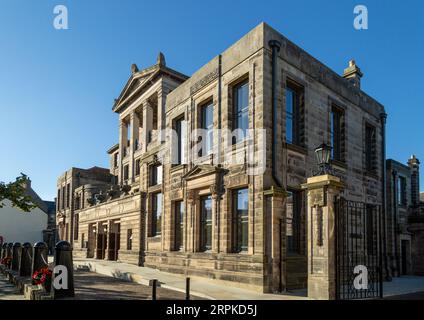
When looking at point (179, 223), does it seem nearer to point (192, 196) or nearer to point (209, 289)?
point (192, 196)

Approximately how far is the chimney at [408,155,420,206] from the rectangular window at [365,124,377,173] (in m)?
7.33

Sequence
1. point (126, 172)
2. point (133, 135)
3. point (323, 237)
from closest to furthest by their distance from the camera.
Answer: point (323, 237) → point (133, 135) → point (126, 172)

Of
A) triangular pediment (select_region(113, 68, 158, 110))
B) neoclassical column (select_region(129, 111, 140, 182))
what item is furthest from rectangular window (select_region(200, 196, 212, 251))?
neoclassical column (select_region(129, 111, 140, 182))

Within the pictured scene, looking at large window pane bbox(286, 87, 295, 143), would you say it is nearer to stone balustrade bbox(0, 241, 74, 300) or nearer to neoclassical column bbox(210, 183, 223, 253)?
neoclassical column bbox(210, 183, 223, 253)

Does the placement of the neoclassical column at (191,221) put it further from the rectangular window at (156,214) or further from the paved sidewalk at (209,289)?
the rectangular window at (156,214)

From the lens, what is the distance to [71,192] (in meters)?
41.6

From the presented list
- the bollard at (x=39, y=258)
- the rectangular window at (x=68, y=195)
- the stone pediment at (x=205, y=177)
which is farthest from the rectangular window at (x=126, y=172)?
the bollard at (x=39, y=258)

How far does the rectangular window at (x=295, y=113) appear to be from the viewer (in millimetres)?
15438

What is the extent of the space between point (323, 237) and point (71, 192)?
35787mm

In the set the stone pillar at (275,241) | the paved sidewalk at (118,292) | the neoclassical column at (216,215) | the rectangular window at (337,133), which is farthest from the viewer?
the rectangular window at (337,133)

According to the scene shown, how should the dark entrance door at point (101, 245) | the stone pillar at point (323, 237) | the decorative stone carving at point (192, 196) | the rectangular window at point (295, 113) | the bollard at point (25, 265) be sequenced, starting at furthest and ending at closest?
the dark entrance door at point (101, 245)
the decorative stone carving at point (192, 196)
the rectangular window at point (295, 113)
the bollard at point (25, 265)
the stone pillar at point (323, 237)

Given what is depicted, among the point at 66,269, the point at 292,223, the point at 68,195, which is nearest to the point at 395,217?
the point at 292,223

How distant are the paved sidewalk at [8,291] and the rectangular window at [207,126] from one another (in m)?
8.81

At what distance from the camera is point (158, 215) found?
2178 cm
